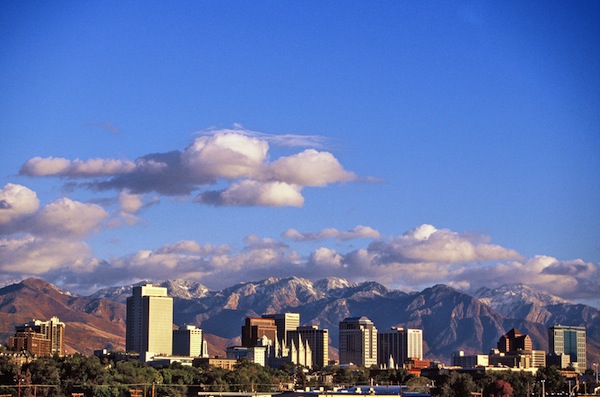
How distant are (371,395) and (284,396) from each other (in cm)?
1355

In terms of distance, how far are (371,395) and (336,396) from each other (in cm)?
741

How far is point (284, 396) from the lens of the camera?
19500 cm

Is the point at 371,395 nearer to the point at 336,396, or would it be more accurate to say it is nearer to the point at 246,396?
the point at 336,396

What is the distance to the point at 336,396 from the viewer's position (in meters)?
189

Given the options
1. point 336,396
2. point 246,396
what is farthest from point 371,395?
point 246,396

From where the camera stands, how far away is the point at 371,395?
194 meters

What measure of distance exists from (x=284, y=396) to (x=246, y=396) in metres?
7.46

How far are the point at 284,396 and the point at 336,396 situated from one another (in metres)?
10.2

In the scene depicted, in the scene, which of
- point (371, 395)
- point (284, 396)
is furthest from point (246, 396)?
point (371, 395)

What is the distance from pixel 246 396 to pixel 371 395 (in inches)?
804

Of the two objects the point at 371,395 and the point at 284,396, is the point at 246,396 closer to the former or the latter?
the point at 284,396
